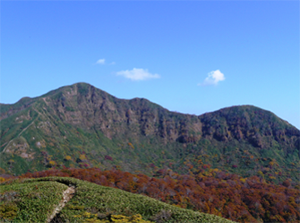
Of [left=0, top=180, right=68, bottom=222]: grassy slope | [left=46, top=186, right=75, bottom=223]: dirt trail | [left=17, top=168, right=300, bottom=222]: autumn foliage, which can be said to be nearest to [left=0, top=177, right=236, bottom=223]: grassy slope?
[left=0, top=180, right=68, bottom=222]: grassy slope

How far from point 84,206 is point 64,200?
4.33m

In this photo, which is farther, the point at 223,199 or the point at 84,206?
the point at 223,199

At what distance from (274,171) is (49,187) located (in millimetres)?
190789

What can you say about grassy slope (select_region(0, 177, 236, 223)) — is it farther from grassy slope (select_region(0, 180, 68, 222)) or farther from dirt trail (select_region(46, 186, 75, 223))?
dirt trail (select_region(46, 186, 75, 223))

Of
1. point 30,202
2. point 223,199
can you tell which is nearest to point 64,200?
point 30,202

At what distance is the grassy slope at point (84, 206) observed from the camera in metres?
31.5

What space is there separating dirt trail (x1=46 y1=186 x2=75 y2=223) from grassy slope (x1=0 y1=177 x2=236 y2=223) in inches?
25.2

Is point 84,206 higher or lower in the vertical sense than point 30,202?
lower

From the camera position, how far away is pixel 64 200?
37031 millimetres

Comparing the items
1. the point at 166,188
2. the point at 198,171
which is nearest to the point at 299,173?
the point at 198,171

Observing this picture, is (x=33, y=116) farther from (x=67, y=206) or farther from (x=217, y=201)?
(x=67, y=206)

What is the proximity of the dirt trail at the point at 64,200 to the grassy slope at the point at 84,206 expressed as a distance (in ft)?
2.10

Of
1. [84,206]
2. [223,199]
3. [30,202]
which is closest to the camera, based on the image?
[30,202]

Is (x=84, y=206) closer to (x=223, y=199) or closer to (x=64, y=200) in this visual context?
(x=64, y=200)
